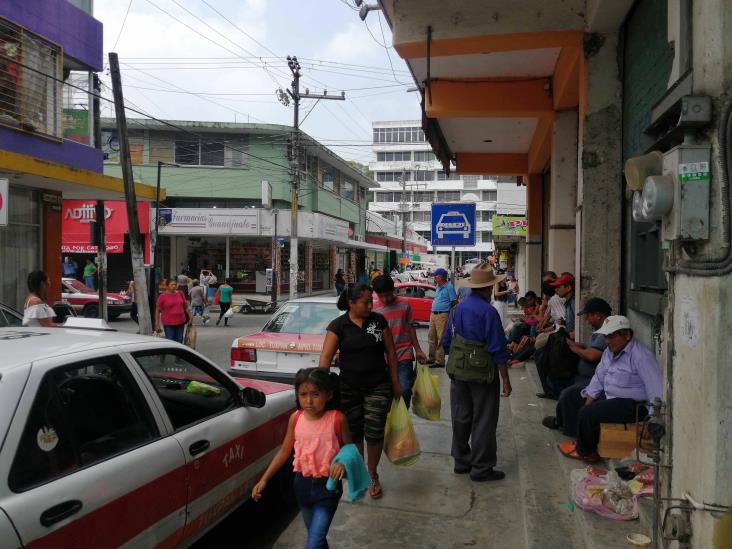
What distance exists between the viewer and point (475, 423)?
4.75 meters

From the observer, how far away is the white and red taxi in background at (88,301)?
1861 centimetres

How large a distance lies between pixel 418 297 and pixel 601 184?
1194 centimetres

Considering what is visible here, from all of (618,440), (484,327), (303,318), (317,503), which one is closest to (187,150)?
(303,318)

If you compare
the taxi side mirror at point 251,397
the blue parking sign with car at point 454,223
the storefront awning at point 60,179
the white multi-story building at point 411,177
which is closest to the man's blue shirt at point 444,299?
the blue parking sign with car at point 454,223

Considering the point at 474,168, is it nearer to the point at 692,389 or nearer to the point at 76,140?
the point at 76,140

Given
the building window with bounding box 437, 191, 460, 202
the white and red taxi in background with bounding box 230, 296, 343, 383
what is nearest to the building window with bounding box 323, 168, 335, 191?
the white and red taxi in background with bounding box 230, 296, 343, 383

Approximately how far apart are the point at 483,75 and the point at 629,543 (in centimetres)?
668

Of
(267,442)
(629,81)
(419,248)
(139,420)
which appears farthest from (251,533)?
(419,248)

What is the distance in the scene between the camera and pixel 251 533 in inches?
163

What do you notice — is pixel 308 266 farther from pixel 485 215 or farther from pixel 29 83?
pixel 485 215

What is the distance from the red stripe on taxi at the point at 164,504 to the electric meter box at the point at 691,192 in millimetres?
2708

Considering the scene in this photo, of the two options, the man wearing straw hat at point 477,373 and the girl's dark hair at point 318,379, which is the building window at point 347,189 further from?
the girl's dark hair at point 318,379

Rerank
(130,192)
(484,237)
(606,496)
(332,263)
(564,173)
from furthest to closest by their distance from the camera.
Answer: (484,237), (332,263), (130,192), (564,173), (606,496)

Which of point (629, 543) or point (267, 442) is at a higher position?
point (267, 442)
